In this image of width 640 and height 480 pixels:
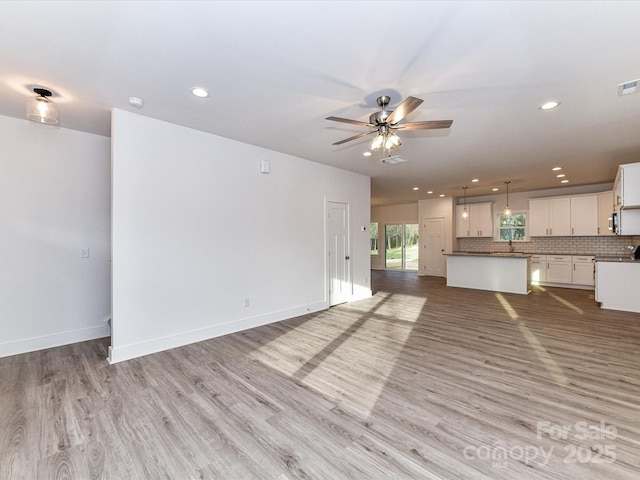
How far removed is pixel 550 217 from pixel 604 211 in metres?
1.07

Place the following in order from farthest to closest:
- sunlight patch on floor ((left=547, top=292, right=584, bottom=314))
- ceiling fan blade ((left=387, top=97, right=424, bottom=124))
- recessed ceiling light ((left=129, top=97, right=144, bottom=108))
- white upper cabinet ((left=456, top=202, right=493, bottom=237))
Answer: white upper cabinet ((left=456, top=202, right=493, bottom=237)) → sunlight patch on floor ((left=547, top=292, right=584, bottom=314)) → recessed ceiling light ((left=129, top=97, right=144, bottom=108)) → ceiling fan blade ((left=387, top=97, right=424, bottom=124))

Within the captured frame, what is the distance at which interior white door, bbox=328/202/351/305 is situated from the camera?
5.61 m

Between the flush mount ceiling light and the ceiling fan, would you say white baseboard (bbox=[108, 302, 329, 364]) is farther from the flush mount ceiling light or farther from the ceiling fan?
the ceiling fan

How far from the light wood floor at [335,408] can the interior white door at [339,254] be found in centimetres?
175

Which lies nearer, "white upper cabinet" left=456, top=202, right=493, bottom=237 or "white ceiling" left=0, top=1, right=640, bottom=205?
"white ceiling" left=0, top=1, right=640, bottom=205

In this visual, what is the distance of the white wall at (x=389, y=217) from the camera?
11008mm

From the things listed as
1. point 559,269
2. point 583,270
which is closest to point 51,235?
point 559,269

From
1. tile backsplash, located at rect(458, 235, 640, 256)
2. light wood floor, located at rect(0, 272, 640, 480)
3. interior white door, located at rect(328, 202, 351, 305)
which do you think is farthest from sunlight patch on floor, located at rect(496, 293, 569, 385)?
tile backsplash, located at rect(458, 235, 640, 256)

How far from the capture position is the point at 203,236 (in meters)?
3.83

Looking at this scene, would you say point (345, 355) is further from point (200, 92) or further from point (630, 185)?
point (630, 185)

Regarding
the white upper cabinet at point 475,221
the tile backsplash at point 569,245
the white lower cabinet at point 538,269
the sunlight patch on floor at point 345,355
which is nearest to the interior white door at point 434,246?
the white upper cabinet at point 475,221

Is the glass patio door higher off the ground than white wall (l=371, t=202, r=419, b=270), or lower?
lower

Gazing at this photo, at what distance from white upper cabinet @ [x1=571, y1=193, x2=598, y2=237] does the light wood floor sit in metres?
4.43

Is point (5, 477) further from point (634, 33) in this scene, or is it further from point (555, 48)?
point (634, 33)
